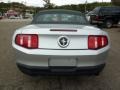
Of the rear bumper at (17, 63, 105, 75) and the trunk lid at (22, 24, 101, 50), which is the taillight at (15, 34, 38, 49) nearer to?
the trunk lid at (22, 24, 101, 50)

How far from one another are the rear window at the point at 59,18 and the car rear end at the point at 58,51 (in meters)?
1.50

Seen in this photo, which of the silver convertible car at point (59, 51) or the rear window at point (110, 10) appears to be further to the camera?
the rear window at point (110, 10)

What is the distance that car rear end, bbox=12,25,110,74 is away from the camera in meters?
4.56

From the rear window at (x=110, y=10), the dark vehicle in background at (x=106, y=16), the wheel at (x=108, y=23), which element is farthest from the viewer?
the rear window at (x=110, y=10)

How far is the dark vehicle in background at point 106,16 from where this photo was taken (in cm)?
2114

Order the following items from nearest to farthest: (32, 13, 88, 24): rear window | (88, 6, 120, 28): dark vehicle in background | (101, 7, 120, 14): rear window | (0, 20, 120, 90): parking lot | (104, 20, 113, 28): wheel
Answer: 1. (0, 20, 120, 90): parking lot
2. (32, 13, 88, 24): rear window
3. (88, 6, 120, 28): dark vehicle in background
4. (104, 20, 113, 28): wheel
5. (101, 7, 120, 14): rear window

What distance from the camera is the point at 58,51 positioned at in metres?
4.57

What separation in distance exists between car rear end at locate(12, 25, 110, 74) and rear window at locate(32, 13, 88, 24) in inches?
59.2

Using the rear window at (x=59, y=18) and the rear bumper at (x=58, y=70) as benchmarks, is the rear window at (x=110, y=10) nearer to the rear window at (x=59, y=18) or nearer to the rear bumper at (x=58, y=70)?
the rear window at (x=59, y=18)

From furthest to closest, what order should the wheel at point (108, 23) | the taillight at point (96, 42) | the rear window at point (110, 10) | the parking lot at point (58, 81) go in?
the rear window at point (110, 10), the wheel at point (108, 23), the parking lot at point (58, 81), the taillight at point (96, 42)

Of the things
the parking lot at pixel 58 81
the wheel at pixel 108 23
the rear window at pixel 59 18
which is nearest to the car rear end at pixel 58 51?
the parking lot at pixel 58 81

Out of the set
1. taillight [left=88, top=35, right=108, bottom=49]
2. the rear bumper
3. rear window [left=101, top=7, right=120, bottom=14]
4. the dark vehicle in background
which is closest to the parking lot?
the rear bumper

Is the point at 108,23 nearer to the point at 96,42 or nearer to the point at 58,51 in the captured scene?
the point at 96,42

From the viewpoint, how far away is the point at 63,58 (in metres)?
4.55
